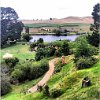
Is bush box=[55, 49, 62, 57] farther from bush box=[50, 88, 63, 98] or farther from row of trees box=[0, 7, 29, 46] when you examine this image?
row of trees box=[0, 7, 29, 46]

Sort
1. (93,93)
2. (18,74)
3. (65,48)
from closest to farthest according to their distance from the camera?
(93,93) → (18,74) → (65,48)

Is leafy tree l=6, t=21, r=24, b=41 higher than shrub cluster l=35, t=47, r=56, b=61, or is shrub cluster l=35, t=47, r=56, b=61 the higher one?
leafy tree l=6, t=21, r=24, b=41

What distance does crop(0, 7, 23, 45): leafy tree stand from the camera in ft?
111

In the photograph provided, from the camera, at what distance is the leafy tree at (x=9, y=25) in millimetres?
33844

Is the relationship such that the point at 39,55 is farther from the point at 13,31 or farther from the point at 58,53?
the point at 13,31

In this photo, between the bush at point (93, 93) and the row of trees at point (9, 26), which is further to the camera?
the row of trees at point (9, 26)

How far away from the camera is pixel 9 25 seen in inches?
1421

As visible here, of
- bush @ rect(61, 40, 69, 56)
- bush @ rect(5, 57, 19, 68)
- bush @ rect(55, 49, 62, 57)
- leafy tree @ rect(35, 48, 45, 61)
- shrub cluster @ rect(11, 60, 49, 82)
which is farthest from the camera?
bush @ rect(55, 49, 62, 57)

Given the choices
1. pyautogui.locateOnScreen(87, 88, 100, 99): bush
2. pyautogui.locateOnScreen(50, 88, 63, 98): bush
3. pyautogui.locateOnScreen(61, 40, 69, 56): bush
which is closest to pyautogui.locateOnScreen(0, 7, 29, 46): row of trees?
pyautogui.locateOnScreen(61, 40, 69, 56): bush

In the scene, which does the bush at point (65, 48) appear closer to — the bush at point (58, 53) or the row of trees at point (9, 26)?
the bush at point (58, 53)

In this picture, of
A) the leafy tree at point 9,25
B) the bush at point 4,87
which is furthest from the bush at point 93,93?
the leafy tree at point 9,25

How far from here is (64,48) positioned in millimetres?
20500

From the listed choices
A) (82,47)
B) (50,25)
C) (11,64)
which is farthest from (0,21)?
(50,25)

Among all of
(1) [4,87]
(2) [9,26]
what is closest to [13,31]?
(2) [9,26]
